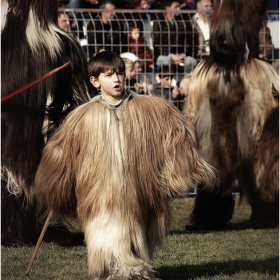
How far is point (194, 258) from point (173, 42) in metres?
4.51

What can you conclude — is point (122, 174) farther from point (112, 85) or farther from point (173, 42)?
point (173, 42)

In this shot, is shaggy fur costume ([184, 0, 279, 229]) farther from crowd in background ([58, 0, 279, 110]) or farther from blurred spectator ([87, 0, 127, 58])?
blurred spectator ([87, 0, 127, 58])

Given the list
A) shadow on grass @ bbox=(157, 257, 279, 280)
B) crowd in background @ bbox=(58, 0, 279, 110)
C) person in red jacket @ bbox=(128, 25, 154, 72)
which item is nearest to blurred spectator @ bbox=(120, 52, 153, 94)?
crowd in background @ bbox=(58, 0, 279, 110)

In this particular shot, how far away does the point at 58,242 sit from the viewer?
7543 millimetres

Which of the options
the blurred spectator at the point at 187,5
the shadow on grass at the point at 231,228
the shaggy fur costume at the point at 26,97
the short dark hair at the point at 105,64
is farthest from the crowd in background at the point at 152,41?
the short dark hair at the point at 105,64

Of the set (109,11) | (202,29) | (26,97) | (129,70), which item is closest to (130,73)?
(129,70)

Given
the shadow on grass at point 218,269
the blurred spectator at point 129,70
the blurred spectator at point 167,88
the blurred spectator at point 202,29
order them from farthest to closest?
the blurred spectator at point 202,29 < the blurred spectator at point 167,88 < the blurred spectator at point 129,70 < the shadow on grass at point 218,269

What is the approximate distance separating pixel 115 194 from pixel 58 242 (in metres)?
2.12

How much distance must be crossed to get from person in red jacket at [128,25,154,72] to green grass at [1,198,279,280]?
303cm

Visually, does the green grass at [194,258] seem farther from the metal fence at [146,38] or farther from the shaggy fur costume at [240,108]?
the metal fence at [146,38]

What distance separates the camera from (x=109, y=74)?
19.1ft

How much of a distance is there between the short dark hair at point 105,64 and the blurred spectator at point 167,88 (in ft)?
16.1

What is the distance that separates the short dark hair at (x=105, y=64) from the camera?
5.82 m

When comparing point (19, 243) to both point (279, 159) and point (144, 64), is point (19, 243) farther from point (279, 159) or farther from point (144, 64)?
point (144, 64)
